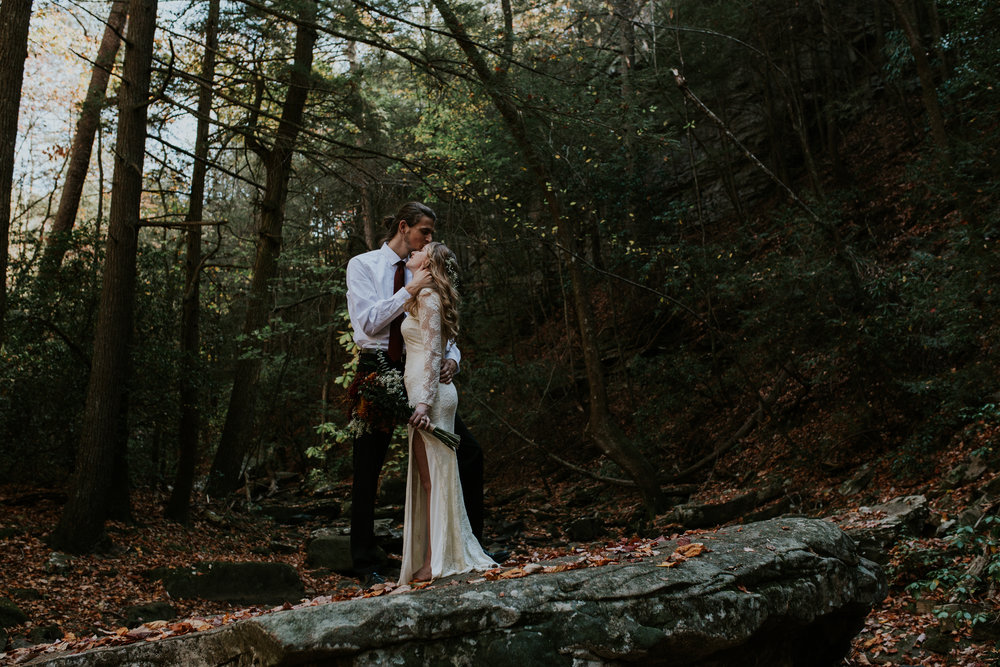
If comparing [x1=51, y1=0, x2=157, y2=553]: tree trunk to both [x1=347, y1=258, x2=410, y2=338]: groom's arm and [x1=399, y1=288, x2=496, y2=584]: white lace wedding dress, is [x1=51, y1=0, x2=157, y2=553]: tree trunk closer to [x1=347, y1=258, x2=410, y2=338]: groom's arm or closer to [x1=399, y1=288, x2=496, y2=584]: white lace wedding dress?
[x1=347, y1=258, x2=410, y2=338]: groom's arm

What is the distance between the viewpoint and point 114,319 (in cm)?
922

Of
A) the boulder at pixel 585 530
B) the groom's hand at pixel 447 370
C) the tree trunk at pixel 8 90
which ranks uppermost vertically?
the tree trunk at pixel 8 90

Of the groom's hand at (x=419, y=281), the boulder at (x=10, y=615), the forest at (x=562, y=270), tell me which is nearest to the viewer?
the groom's hand at (x=419, y=281)

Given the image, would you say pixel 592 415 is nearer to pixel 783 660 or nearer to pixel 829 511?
pixel 829 511

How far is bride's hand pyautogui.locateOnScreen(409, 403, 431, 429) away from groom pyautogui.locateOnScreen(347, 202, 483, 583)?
1.00 ft

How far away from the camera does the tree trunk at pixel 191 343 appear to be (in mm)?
11570

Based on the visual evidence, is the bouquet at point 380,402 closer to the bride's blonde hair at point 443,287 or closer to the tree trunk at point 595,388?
the bride's blonde hair at point 443,287

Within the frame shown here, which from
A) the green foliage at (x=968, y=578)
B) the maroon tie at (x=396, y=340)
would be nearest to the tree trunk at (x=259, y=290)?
the maroon tie at (x=396, y=340)

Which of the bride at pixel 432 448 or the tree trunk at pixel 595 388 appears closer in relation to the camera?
the bride at pixel 432 448

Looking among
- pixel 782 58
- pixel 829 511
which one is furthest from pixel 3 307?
pixel 782 58

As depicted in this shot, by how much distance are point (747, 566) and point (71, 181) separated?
13.7 meters

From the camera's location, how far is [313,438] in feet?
64.5

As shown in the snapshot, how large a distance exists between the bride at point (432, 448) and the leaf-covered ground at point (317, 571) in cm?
33

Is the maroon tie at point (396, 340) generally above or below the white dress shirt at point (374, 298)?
below
